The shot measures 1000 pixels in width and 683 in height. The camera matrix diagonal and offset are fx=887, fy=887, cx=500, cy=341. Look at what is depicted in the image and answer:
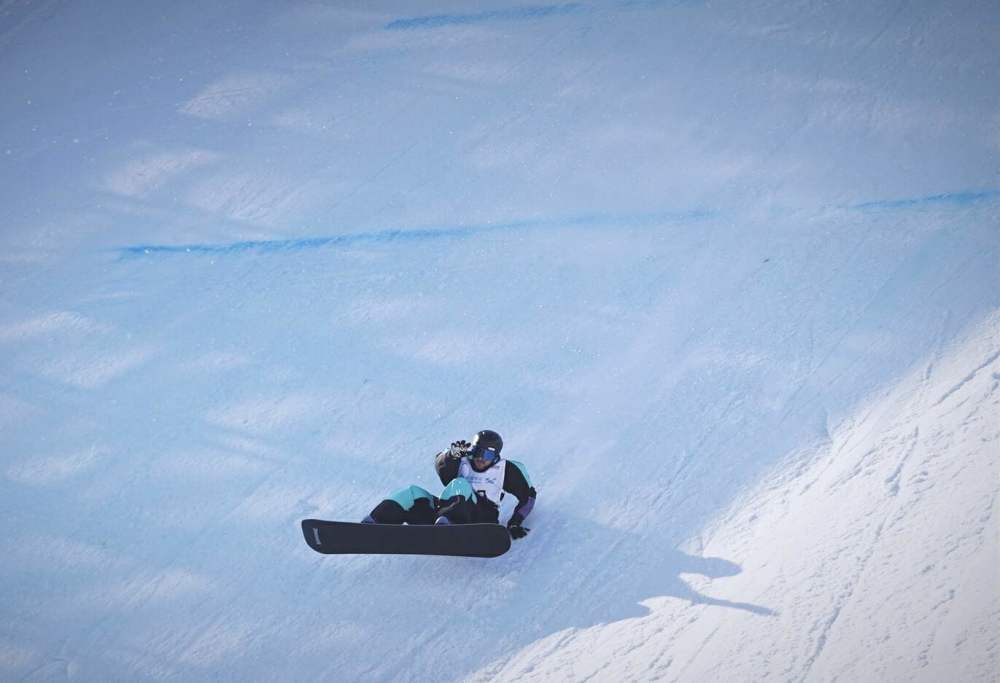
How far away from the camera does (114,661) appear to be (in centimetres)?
412

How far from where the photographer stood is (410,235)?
22.4 feet

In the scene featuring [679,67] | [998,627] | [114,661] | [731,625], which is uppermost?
[679,67]

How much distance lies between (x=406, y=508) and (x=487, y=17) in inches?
243

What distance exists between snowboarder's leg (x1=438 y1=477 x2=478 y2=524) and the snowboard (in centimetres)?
12

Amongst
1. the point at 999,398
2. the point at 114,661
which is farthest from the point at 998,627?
the point at 114,661

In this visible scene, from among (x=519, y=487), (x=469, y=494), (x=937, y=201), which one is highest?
(x=937, y=201)

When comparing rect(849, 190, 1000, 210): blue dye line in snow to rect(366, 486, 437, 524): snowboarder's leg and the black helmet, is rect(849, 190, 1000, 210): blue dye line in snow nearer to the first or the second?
the black helmet

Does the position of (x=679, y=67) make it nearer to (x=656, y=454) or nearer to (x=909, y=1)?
(x=909, y=1)

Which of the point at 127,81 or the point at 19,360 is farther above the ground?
the point at 127,81

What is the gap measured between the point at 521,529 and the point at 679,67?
202 inches

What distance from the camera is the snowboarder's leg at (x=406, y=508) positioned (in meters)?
4.27

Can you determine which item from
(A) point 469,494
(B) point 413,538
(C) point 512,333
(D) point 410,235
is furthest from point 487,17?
(B) point 413,538

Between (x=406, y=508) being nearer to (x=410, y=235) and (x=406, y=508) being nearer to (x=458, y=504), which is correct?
(x=458, y=504)

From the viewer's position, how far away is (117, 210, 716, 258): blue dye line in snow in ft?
21.5
